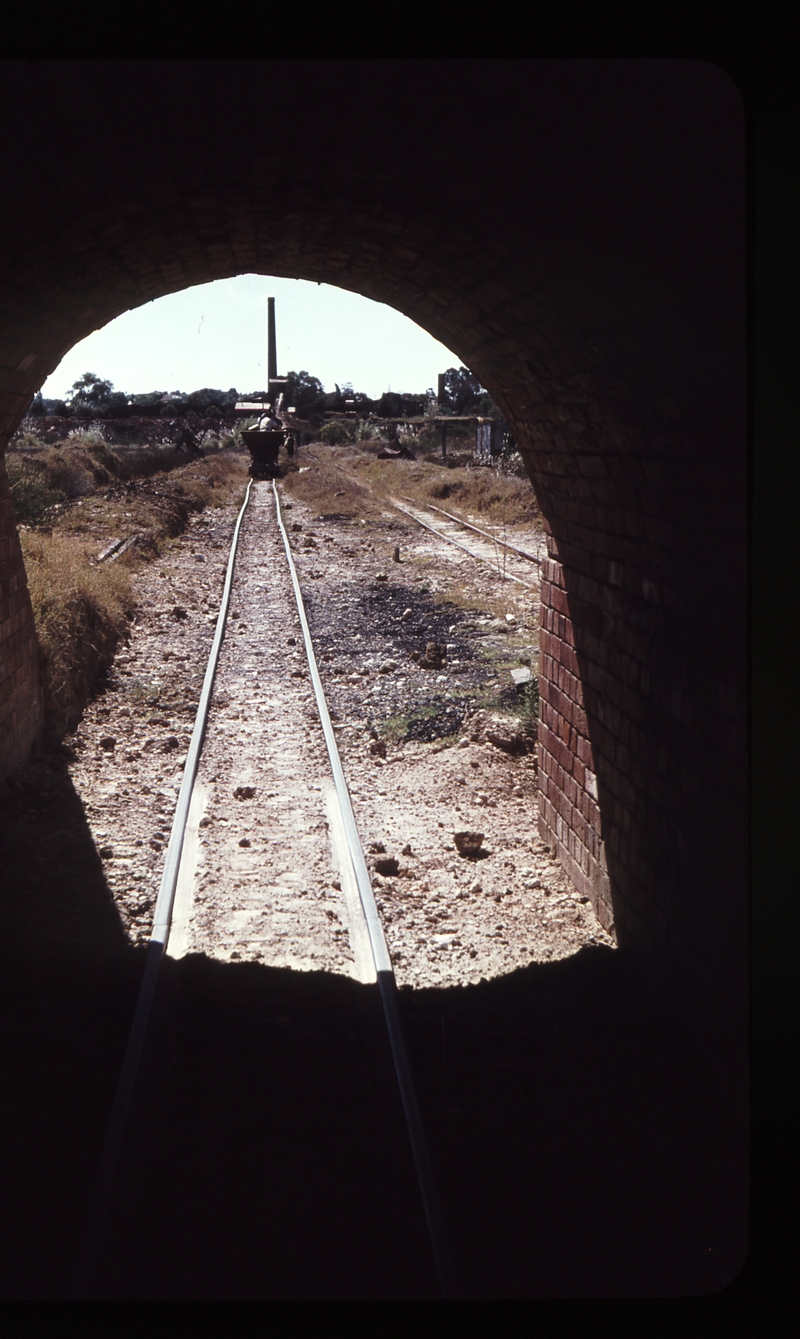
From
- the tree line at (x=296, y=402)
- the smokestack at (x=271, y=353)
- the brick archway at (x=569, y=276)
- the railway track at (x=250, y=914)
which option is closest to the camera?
the brick archway at (x=569, y=276)

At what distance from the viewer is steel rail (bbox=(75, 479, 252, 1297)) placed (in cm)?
290

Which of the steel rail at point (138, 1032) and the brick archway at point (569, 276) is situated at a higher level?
the brick archway at point (569, 276)

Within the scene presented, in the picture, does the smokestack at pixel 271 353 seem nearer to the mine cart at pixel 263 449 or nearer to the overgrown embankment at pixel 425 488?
the overgrown embankment at pixel 425 488

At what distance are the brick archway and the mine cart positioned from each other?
31.7 metres

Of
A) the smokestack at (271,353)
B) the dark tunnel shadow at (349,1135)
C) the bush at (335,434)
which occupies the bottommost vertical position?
the dark tunnel shadow at (349,1135)

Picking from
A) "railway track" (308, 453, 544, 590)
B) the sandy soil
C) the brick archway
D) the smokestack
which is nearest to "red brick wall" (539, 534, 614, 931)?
Answer: the brick archway

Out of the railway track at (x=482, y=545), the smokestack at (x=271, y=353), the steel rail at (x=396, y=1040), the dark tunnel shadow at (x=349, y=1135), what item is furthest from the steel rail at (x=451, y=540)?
the smokestack at (x=271, y=353)

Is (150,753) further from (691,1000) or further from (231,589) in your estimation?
(231,589)

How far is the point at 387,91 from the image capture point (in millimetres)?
2838

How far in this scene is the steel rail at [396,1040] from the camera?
9.49ft

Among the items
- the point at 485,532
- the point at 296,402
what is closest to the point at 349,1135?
the point at 485,532

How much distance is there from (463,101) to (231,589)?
11.7 metres

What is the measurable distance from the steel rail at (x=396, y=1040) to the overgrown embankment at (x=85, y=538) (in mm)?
2951

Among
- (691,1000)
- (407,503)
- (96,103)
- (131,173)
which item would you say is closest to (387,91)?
(96,103)
